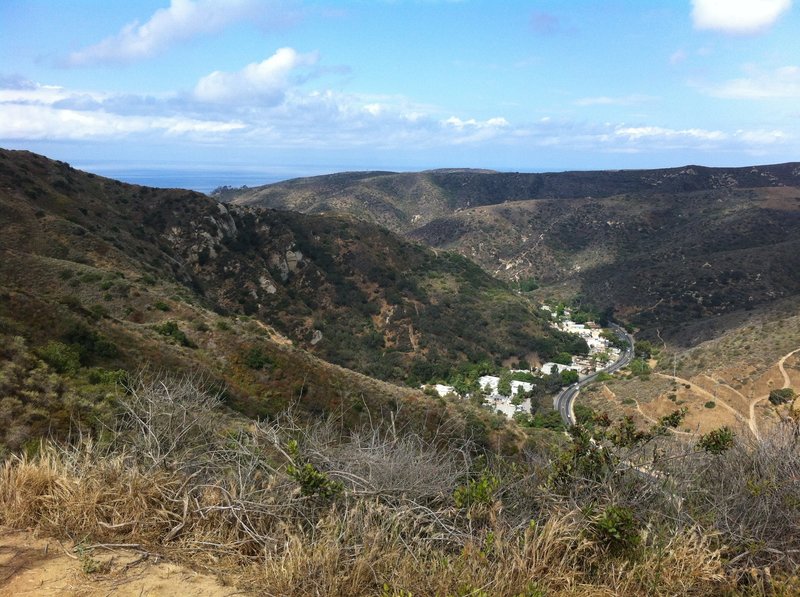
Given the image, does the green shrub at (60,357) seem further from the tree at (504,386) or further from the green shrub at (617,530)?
the tree at (504,386)

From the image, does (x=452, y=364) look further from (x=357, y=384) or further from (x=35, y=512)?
(x=35, y=512)

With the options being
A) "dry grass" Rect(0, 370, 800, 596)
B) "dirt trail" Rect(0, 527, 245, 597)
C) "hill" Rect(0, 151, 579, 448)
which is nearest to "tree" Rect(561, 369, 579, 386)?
"hill" Rect(0, 151, 579, 448)

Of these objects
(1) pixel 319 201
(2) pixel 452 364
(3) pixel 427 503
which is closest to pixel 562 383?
(2) pixel 452 364

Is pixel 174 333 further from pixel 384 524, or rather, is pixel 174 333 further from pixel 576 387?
pixel 576 387

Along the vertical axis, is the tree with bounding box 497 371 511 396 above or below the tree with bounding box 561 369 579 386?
above

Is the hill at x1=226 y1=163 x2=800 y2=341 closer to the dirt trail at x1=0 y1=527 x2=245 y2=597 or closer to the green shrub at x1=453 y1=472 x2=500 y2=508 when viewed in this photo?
the green shrub at x1=453 y1=472 x2=500 y2=508

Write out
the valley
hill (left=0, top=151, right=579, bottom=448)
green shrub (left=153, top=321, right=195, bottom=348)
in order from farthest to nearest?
green shrub (left=153, top=321, right=195, bottom=348)
hill (left=0, top=151, right=579, bottom=448)
the valley

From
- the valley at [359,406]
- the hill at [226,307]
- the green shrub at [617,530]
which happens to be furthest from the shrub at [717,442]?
the hill at [226,307]
